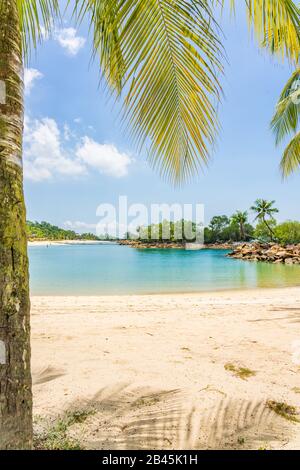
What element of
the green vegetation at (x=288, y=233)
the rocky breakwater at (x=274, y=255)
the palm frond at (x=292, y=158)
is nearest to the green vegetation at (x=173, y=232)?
the green vegetation at (x=288, y=233)

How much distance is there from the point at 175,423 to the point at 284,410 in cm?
92

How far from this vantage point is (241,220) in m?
68.8

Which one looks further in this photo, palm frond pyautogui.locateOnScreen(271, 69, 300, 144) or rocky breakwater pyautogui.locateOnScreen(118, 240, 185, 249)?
rocky breakwater pyautogui.locateOnScreen(118, 240, 185, 249)

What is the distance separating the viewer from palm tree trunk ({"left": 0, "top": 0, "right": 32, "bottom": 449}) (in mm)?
1380

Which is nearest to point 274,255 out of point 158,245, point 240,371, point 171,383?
point 240,371

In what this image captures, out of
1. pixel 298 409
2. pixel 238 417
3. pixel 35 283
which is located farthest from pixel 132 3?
pixel 35 283

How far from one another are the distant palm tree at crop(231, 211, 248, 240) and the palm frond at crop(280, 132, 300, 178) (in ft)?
198

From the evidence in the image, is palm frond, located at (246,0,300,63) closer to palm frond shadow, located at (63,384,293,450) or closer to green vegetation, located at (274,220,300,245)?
palm frond shadow, located at (63,384,293,450)

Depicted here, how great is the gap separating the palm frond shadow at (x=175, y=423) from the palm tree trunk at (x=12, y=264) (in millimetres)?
782

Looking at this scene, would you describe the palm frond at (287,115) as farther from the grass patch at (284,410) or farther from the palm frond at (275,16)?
the grass patch at (284,410)

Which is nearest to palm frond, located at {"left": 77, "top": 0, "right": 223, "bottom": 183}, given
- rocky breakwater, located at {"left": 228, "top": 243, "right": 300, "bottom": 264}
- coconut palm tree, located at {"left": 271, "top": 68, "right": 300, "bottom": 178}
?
coconut palm tree, located at {"left": 271, "top": 68, "right": 300, "bottom": 178}

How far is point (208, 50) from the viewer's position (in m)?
2.28

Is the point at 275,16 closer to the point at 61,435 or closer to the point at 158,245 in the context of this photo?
the point at 61,435
